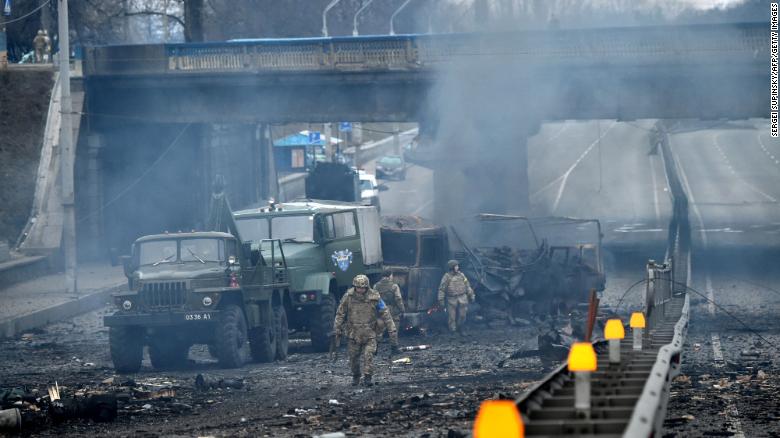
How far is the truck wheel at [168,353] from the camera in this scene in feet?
60.1

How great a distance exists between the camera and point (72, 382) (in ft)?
54.7

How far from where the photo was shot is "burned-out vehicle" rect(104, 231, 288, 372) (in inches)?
696

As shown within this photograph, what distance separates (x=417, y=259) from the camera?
24.2 m

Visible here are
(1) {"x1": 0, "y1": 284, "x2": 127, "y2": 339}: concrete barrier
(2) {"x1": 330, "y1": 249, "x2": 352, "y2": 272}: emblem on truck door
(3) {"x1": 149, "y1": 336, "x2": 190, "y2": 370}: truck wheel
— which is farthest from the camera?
(1) {"x1": 0, "y1": 284, "x2": 127, "y2": 339}: concrete barrier

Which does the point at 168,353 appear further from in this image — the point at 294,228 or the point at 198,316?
the point at 294,228

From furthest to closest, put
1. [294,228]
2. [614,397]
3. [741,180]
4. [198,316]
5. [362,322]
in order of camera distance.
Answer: [741,180] → [294,228] → [198,316] → [362,322] → [614,397]

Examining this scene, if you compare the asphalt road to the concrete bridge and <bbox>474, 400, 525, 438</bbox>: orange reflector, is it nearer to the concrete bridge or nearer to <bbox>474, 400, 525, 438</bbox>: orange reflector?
the concrete bridge

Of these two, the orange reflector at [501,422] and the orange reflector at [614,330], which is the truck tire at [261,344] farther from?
the orange reflector at [501,422]

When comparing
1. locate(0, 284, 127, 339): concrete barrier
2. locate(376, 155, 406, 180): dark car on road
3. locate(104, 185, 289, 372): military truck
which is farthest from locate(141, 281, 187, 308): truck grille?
locate(376, 155, 406, 180): dark car on road

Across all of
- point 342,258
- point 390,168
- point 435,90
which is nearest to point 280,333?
point 342,258

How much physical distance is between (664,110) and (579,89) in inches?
95.3

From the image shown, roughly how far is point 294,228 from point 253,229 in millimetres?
701

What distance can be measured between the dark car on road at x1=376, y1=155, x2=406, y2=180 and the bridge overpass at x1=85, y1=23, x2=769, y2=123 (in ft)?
103

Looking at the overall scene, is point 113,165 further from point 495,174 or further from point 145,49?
point 495,174
